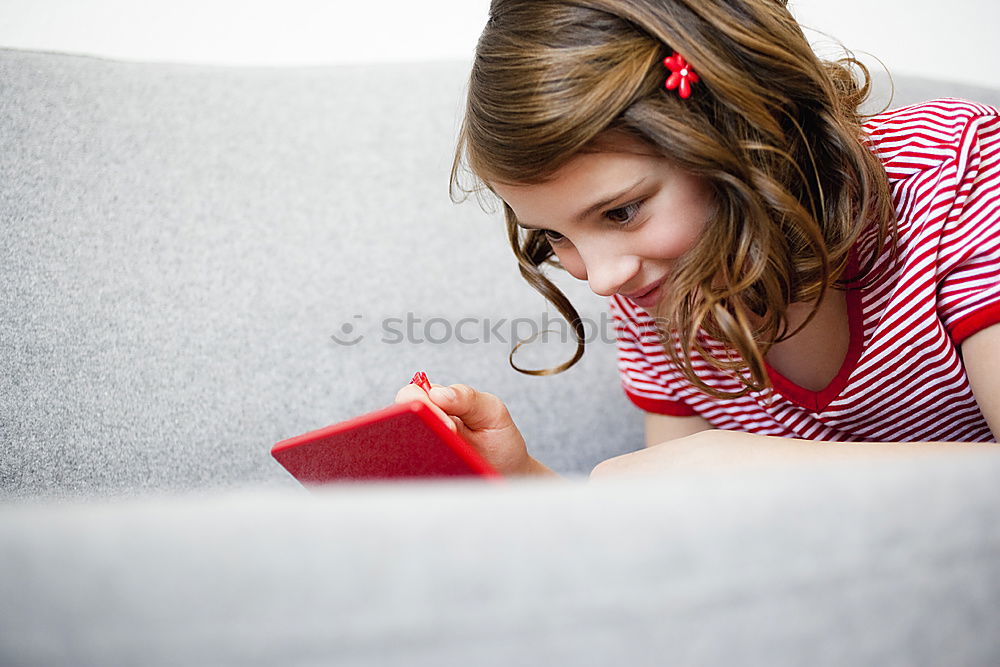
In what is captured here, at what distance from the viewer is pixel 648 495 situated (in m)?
0.29

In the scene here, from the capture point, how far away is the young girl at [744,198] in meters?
0.67

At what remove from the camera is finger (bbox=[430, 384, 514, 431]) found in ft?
2.46

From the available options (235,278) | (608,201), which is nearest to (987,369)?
(608,201)

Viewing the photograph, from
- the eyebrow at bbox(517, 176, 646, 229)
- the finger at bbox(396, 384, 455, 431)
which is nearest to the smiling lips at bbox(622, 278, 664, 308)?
the eyebrow at bbox(517, 176, 646, 229)

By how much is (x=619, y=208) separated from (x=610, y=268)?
0.05 meters

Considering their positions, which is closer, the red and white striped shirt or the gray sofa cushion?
the red and white striped shirt

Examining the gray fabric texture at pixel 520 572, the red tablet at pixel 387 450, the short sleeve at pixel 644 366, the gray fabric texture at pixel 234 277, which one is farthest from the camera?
the short sleeve at pixel 644 366

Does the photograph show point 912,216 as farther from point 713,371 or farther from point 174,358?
point 174,358

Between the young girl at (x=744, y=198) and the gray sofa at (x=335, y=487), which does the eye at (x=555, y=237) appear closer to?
the young girl at (x=744, y=198)

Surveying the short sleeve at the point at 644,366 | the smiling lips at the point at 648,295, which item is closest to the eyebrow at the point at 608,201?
the smiling lips at the point at 648,295

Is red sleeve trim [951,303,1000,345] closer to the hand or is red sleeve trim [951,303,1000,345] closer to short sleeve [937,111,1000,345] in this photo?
short sleeve [937,111,1000,345]

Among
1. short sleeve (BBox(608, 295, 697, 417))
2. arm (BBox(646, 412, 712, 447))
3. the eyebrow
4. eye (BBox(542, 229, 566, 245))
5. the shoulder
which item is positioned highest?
the shoulder

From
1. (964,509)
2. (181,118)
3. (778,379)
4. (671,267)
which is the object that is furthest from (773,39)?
(181,118)

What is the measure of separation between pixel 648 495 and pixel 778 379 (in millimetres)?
649
